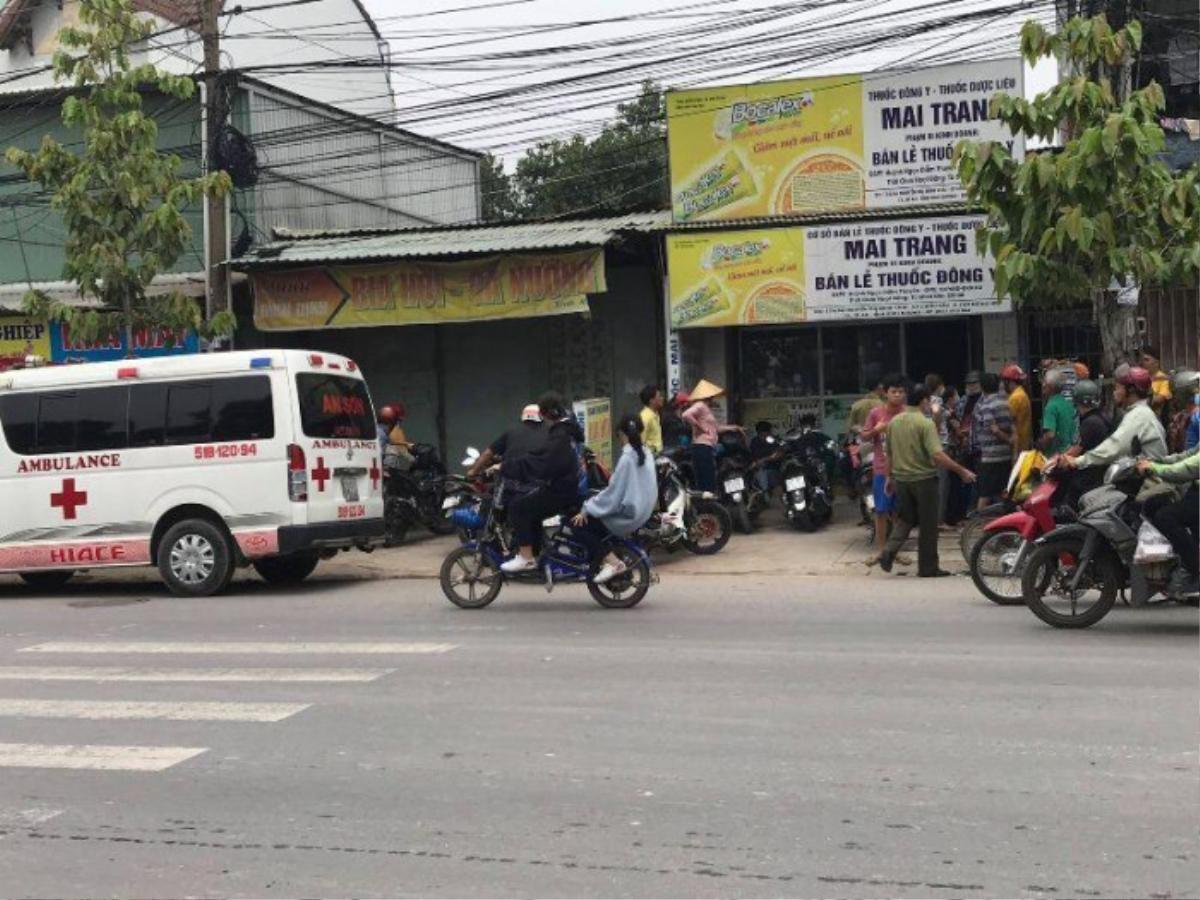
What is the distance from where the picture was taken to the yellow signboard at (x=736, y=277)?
16297mm

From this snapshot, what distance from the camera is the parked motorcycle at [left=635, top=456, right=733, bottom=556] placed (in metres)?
13.7

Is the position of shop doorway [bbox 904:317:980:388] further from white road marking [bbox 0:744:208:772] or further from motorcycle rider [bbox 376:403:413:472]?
white road marking [bbox 0:744:208:772]

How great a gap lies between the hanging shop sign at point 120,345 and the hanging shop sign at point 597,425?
5523mm

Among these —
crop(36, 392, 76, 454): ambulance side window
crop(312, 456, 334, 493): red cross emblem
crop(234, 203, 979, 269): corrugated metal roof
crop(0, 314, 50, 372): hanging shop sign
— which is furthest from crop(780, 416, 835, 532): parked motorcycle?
crop(0, 314, 50, 372): hanging shop sign

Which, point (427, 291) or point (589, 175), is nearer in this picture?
point (427, 291)

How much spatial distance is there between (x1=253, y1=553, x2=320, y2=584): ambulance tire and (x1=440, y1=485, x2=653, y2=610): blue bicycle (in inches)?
132

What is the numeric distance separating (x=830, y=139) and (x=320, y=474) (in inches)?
287

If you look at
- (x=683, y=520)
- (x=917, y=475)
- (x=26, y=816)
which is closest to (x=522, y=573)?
(x=683, y=520)

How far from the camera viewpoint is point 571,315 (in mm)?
19047

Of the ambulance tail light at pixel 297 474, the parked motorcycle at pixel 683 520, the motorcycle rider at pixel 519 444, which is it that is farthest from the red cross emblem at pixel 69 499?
the parked motorcycle at pixel 683 520

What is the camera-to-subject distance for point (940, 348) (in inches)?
709

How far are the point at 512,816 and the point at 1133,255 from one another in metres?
8.93

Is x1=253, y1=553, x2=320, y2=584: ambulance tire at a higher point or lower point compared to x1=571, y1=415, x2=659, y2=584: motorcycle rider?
lower

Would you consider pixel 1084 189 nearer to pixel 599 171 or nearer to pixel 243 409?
pixel 243 409
